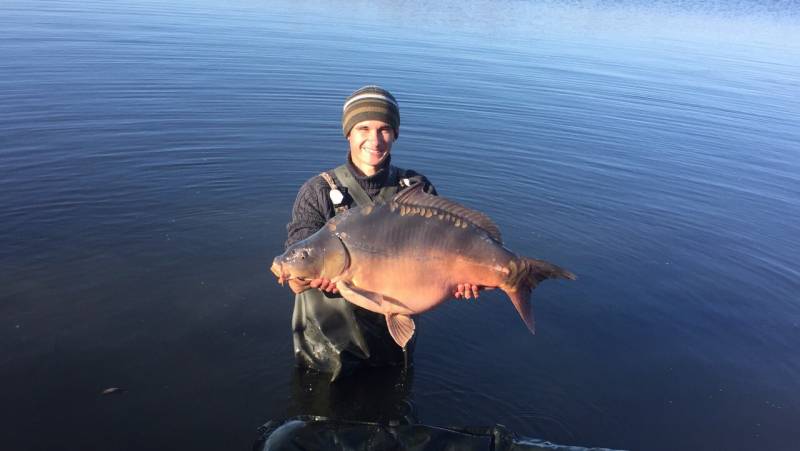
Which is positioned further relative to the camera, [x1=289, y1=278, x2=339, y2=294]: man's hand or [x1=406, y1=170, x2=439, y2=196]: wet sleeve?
[x1=406, y1=170, x2=439, y2=196]: wet sleeve

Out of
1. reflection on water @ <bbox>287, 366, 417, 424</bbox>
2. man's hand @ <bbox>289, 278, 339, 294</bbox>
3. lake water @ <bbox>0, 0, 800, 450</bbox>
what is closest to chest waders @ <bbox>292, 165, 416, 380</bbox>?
reflection on water @ <bbox>287, 366, 417, 424</bbox>

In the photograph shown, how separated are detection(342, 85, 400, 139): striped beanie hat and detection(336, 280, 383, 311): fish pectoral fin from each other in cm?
119

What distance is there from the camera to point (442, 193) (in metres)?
9.16

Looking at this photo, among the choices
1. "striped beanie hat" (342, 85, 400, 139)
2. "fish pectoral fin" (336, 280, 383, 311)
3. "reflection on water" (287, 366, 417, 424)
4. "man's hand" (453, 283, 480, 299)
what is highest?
"striped beanie hat" (342, 85, 400, 139)

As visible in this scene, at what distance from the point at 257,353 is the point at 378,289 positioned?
6.78ft

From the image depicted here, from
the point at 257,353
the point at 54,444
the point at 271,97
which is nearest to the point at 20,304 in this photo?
the point at 54,444

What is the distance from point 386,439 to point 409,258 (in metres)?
1.14

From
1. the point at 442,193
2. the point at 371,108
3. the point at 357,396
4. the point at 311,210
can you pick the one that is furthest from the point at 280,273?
the point at 442,193

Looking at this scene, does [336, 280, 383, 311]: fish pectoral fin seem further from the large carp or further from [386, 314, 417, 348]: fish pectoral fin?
[386, 314, 417, 348]: fish pectoral fin

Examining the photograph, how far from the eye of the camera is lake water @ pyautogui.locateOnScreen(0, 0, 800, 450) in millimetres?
4836

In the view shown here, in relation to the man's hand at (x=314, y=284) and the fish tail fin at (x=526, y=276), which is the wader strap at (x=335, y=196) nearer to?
the man's hand at (x=314, y=284)

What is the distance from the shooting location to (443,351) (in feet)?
18.4

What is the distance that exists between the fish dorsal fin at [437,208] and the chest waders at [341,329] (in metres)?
0.49

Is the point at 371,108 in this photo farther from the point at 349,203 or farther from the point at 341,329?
the point at 341,329
